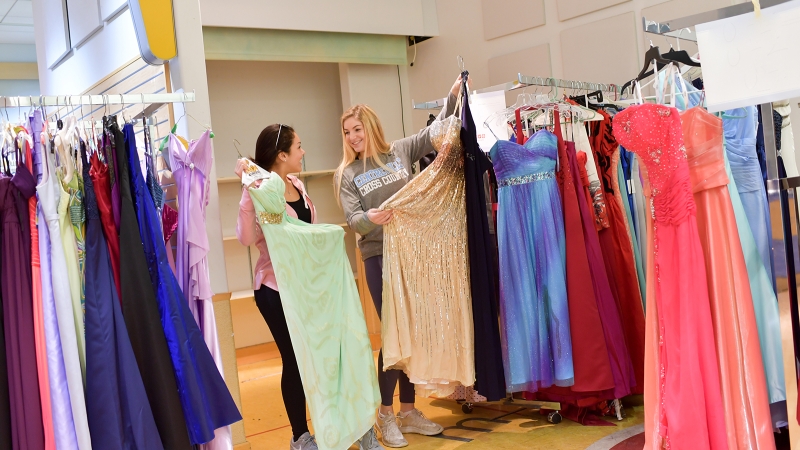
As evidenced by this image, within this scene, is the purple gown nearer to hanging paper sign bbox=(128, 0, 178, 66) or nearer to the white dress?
the white dress

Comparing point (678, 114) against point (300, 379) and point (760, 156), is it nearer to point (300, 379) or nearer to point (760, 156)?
point (760, 156)

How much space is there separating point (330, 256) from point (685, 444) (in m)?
1.58

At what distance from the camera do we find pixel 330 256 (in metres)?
3.14

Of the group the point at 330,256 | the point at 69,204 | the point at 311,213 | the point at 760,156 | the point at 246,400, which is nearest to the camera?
the point at 69,204

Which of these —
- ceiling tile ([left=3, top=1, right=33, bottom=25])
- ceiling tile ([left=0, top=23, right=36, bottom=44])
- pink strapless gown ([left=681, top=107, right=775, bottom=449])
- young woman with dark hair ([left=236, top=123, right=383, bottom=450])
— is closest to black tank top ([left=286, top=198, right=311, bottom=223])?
young woman with dark hair ([left=236, top=123, right=383, bottom=450])

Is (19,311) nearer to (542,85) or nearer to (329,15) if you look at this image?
(542,85)

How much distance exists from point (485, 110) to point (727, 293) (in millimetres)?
1734

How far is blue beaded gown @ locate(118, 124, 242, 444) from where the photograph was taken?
2.44 m

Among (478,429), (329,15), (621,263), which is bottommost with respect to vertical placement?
Result: (478,429)

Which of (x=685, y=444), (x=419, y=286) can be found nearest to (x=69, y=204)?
(x=419, y=286)

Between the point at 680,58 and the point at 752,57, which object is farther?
the point at 680,58

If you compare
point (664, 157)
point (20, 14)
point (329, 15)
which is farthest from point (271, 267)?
point (20, 14)

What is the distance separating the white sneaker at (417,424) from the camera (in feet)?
11.5

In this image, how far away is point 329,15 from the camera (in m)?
6.16
